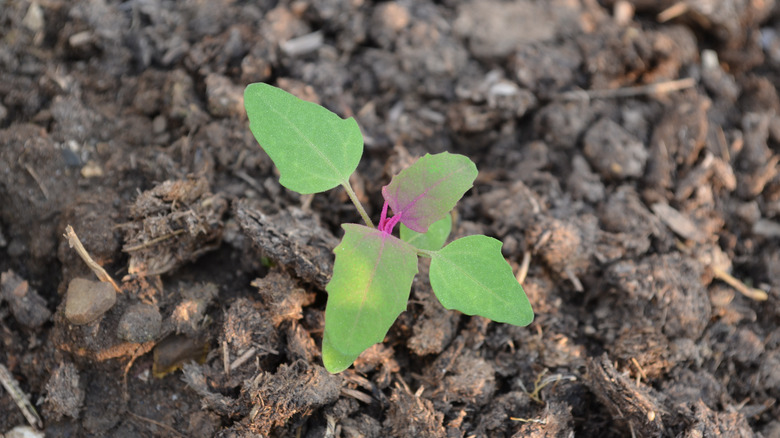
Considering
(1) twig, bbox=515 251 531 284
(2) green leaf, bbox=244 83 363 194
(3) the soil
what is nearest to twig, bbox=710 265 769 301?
(3) the soil

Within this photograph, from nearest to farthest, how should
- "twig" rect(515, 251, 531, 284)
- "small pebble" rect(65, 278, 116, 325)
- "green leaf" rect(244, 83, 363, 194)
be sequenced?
"green leaf" rect(244, 83, 363, 194) < "small pebble" rect(65, 278, 116, 325) < "twig" rect(515, 251, 531, 284)

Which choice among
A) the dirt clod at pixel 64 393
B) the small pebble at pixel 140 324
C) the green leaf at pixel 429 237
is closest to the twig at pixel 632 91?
the green leaf at pixel 429 237

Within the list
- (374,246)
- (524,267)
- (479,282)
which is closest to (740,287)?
(524,267)

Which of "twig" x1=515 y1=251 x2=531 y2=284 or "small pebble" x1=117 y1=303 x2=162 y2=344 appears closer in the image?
"small pebble" x1=117 y1=303 x2=162 y2=344

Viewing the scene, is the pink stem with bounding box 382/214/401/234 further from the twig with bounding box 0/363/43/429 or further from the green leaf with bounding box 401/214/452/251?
the twig with bounding box 0/363/43/429

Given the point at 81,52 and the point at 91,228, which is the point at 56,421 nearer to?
the point at 91,228

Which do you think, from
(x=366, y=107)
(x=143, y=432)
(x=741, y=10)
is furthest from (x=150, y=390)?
(x=741, y=10)
